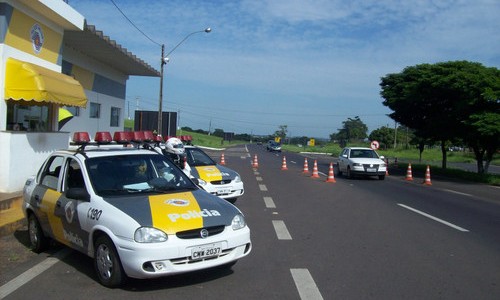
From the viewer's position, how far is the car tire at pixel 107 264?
5.06 m

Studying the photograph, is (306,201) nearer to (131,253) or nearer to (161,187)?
(161,187)

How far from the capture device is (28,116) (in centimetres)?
1246

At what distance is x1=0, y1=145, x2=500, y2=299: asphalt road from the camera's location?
512 centimetres

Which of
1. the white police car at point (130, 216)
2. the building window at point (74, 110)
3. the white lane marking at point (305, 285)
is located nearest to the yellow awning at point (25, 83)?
the white police car at point (130, 216)

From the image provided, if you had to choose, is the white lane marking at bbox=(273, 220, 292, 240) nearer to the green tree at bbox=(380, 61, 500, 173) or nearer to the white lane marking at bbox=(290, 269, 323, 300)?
the white lane marking at bbox=(290, 269, 323, 300)

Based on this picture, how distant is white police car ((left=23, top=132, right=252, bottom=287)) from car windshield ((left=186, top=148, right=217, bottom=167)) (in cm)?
526

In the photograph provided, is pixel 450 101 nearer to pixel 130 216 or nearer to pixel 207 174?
pixel 207 174

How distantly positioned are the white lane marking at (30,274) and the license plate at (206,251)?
6.53 ft

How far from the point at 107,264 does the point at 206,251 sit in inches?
43.6

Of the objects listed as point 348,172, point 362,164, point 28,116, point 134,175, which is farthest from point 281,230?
point 348,172

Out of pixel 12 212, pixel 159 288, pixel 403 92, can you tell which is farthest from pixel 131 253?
A: pixel 403 92

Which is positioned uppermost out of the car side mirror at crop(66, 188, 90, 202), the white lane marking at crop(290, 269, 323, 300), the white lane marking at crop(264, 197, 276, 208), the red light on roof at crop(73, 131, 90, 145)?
the red light on roof at crop(73, 131, 90, 145)

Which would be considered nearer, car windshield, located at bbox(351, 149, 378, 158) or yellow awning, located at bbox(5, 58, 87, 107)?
yellow awning, located at bbox(5, 58, 87, 107)

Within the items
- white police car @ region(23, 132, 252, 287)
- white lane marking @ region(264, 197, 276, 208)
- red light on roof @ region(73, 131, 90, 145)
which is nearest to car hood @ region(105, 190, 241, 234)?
white police car @ region(23, 132, 252, 287)
